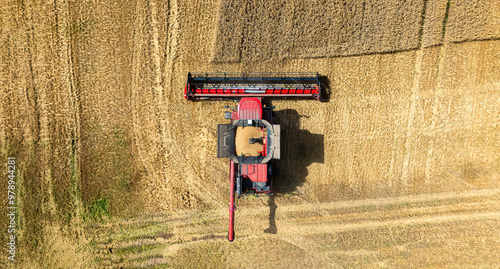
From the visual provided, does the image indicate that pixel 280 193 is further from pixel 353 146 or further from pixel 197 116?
pixel 197 116

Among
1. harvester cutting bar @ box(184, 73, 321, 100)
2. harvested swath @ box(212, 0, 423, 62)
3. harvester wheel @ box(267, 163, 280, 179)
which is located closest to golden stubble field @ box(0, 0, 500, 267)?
harvested swath @ box(212, 0, 423, 62)

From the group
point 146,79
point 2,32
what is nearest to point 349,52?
point 146,79

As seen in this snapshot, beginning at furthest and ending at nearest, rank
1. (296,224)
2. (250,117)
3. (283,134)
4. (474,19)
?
(296,224) → (283,134) → (474,19) → (250,117)

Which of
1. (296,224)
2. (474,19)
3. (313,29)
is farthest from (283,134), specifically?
(474,19)

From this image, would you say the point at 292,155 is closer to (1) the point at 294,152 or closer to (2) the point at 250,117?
(1) the point at 294,152

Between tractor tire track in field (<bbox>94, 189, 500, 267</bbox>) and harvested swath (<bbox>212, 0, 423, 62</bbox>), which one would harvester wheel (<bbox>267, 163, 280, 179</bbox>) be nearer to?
tractor tire track in field (<bbox>94, 189, 500, 267</bbox>)
